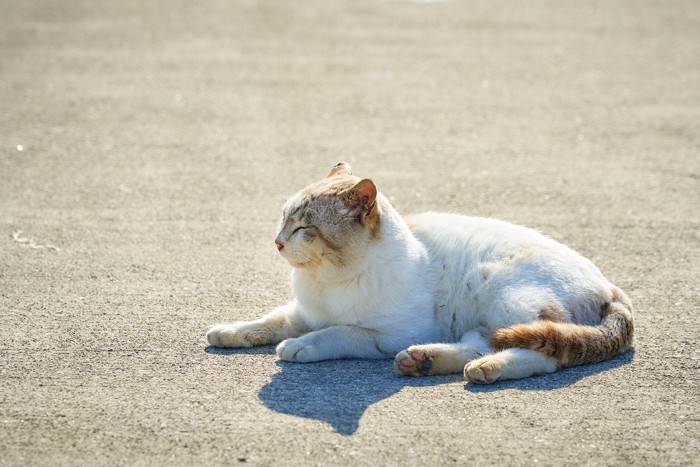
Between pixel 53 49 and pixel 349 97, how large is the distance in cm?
394

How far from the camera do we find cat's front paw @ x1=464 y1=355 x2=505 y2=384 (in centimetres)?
439

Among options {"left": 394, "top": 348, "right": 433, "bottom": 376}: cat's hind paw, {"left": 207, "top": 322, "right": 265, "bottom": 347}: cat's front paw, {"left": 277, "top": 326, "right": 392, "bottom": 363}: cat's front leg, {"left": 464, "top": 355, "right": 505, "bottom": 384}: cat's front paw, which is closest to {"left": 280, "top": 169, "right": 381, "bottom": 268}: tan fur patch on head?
{"left": 277, "top": 326, "right": 392, "bottom": 363}: cat's front leg

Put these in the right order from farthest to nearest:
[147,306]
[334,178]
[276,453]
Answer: [147,306]
[334,178]
[276,453]

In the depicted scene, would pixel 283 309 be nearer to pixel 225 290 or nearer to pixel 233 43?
pixel 225 290

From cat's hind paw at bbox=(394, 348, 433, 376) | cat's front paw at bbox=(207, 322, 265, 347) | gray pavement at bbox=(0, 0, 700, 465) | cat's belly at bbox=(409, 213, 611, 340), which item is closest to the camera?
gray pavement at bbox=(0, 0, 700, 465)

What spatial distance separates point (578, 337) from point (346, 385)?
1203 mm

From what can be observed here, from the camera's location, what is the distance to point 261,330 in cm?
494

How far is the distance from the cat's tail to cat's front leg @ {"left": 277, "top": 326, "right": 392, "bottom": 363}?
0.66 meters

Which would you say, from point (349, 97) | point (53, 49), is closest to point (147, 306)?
point (349, 97)

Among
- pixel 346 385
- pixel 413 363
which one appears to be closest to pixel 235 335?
pixel 346 385

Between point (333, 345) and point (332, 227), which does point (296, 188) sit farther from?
point (333, 345)

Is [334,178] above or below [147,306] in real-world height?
above

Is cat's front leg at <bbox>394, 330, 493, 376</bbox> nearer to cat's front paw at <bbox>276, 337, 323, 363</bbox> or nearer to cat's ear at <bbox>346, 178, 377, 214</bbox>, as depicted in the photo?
cat's front paw at <bbox>276, 337, 323, 363</bbox>

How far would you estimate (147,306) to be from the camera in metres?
5.39
